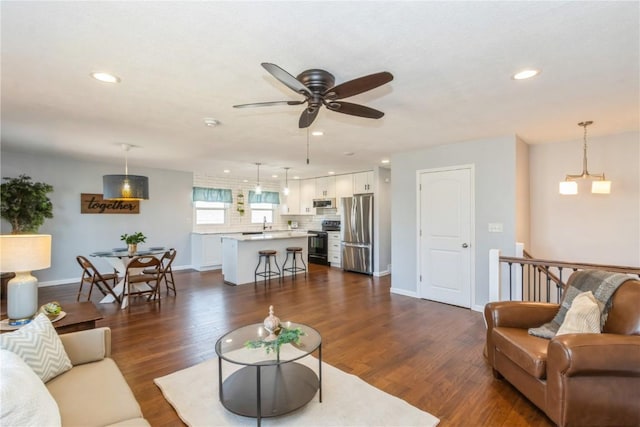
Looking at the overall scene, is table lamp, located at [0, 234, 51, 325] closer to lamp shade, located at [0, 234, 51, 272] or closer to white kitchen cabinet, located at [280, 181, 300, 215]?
lamp shade, located at [0, 234, 51, 272]

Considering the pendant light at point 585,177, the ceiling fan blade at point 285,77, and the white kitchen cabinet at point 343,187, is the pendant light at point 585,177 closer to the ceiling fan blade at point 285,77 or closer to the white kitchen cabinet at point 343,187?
the ceiling fan blade at point 285,77

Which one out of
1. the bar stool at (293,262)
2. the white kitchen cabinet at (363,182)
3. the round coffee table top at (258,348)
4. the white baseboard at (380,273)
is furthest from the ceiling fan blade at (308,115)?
the white baseboard at (380,273)

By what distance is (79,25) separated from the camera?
174 centimetres

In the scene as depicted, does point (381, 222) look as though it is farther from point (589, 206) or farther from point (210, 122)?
point (210, 122)

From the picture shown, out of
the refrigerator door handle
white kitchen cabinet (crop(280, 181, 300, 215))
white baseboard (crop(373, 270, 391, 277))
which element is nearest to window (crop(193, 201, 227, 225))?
white kitchen cabinet (crop(280, 181, 300, 215))

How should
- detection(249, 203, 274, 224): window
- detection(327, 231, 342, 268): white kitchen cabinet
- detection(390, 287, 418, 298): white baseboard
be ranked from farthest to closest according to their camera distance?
1. detection(249, 203, 274, 224): window
2. detection(327, 231, 342, 268): white kitchen cabinet
3. detection(390, 287, 418, 298): white baseboard

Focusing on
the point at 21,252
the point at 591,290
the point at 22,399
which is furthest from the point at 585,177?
the point at 21,252

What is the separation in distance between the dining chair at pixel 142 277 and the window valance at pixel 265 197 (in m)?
4.01

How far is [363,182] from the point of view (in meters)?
7.28

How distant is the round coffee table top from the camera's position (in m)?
2.12

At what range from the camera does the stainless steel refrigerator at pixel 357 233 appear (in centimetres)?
688

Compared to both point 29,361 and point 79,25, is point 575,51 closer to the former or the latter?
point 79,25

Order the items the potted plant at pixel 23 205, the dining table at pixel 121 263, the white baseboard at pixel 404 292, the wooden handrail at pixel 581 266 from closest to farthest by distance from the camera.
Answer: the wooden handrail at pixel 581 266
the dining table at pixel 121 263
the potted plant at pixel 23 205
the white baseboard at pixel 404 292

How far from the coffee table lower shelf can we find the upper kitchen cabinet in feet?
19.1
